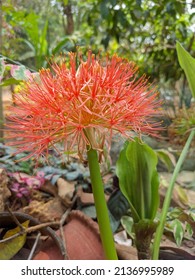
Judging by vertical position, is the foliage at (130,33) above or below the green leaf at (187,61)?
above

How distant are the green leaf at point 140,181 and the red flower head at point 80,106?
2.8 inches

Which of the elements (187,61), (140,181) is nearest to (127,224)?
(140,181)

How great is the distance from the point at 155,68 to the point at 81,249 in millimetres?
1689

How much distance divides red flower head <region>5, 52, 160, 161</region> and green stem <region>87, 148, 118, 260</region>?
0.06ft

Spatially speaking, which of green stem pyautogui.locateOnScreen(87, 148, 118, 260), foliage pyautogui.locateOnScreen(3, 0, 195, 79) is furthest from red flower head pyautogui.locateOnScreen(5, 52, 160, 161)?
foliage pyautogui.locateOnScreen(3, 0, 195, 79)

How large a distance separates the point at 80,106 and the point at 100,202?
129 mm

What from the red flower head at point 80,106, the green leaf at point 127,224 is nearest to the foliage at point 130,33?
the green leaf at point 127,224

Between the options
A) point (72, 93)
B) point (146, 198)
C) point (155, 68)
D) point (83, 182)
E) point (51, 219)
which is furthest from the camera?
point (155, 68)

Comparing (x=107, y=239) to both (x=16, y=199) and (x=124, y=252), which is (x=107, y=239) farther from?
(x=16, y=199)

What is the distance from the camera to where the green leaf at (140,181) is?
51 centimetres

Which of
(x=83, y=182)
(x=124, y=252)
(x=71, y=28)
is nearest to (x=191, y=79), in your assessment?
(x=124, y=252)

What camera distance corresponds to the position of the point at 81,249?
566 mm

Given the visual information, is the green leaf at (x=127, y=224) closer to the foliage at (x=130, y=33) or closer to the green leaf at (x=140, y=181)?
the green leaf at (x=140, y=181)

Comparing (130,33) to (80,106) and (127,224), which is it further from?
(80,106)
